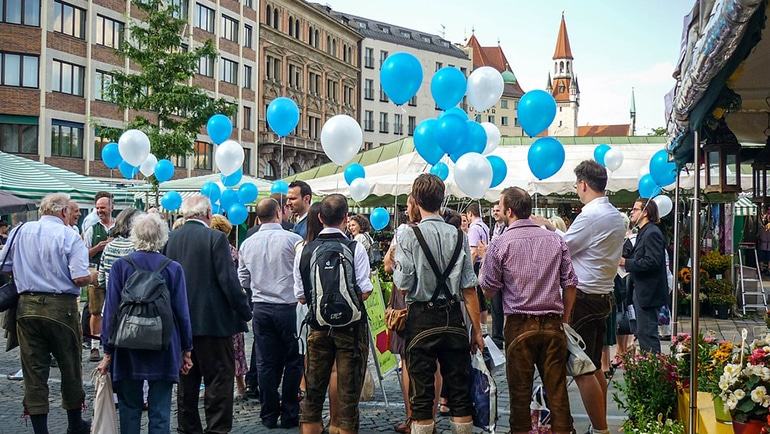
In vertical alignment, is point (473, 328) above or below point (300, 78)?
below

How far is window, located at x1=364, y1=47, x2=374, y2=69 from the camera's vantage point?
7175 centimetres

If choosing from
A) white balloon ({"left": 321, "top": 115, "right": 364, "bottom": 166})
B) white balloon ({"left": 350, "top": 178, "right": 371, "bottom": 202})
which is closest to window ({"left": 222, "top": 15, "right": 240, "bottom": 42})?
white balloon ({"left": 350, "top": 178, "right": 371, "bottom": 202})

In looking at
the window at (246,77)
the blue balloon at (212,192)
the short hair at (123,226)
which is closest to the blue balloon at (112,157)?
the blue balloon at (212,192)

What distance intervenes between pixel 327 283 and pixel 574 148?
15093 mm

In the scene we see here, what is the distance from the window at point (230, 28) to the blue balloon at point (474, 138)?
40073mm

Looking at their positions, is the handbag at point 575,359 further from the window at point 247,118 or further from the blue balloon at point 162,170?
the window at point 247,118

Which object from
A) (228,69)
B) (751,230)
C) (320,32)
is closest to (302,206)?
(751,230)

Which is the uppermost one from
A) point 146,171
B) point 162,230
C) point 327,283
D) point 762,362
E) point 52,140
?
point 52,140

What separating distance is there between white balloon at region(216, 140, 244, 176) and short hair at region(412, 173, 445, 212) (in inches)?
342

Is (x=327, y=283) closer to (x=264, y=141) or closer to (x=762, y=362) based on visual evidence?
(x=762, y=362)

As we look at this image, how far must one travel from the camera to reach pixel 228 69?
48.6 meters

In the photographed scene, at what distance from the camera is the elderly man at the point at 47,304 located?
18.7 ft

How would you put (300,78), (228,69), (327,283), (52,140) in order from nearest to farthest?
(327,283) < (52,140) < (228,69) < (300,78)

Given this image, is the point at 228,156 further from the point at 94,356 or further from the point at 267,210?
the point at 267,210
